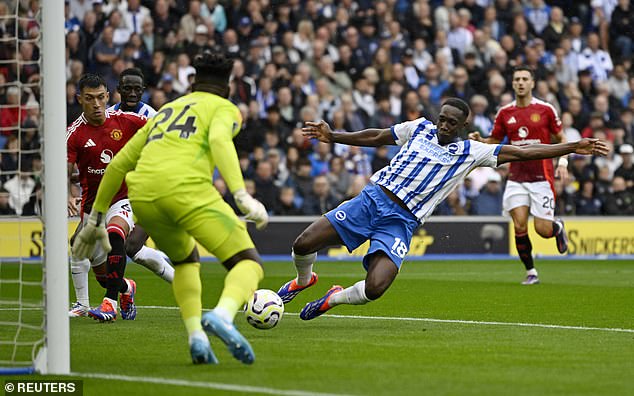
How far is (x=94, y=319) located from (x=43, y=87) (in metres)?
4.11

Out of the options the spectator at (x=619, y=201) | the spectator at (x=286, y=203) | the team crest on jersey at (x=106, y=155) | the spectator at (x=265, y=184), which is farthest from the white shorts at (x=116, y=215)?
the spectator at (x=619, y=201)

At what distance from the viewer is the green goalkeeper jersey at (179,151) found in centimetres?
748

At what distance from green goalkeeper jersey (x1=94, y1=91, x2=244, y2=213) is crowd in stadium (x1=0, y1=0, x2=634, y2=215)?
38.2 ft

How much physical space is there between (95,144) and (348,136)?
2.39 metres

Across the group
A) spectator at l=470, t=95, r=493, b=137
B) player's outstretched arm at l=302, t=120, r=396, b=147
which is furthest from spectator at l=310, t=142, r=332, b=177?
player's outstretched arm at l=302, t=120, r=396, b=147

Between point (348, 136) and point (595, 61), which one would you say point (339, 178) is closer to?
point (595, 61)

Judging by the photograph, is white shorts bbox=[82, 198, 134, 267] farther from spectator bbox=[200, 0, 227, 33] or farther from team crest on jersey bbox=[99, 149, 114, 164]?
spectator bbox=[200, 0, 227, 33]

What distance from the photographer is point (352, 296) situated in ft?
33.0

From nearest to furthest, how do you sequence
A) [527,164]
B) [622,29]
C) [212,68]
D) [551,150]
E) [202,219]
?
[202,219] < [212,68] < [551,150] < [527,164] < [622,29]

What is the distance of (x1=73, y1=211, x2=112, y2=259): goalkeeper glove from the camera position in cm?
782

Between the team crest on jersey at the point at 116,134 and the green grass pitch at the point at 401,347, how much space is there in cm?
171

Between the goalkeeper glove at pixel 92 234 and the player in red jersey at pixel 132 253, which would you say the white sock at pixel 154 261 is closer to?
the player in red jersey at pixel 132 253

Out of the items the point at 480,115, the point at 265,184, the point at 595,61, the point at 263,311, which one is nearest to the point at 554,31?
the point at 595,61

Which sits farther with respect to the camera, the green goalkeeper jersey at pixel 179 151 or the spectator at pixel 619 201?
the spectator at pixel 619 201
